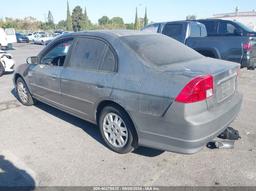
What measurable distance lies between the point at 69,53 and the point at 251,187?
3215 millimetres

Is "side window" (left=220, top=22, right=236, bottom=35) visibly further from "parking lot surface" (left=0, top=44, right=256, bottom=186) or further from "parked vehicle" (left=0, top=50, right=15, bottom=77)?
"parked vehicle" (left=0, top=50, right=15, bottom=77)

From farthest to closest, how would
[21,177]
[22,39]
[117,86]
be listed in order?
[22,39], [117,86], [21,177]

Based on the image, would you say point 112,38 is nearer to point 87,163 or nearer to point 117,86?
point 117,86

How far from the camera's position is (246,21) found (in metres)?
39.8

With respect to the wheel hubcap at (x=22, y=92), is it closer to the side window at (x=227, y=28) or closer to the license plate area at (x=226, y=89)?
the license plate area at (x=226, y=89)

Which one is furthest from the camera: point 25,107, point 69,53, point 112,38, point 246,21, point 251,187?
point 246,21

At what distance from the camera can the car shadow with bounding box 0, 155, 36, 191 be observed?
266 centimetres

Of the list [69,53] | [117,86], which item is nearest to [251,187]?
[117,86]

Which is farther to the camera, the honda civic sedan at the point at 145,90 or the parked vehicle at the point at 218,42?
the parked vehicle at the point at 218,42

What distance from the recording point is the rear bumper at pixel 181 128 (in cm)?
249

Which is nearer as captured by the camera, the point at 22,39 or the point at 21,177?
the point at 21,177

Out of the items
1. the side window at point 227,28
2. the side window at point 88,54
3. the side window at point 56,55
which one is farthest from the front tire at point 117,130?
the side window at point 227,28

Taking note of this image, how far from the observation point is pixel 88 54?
3574 millimetres

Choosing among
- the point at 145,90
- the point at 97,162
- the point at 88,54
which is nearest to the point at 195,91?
the point at 145,90
